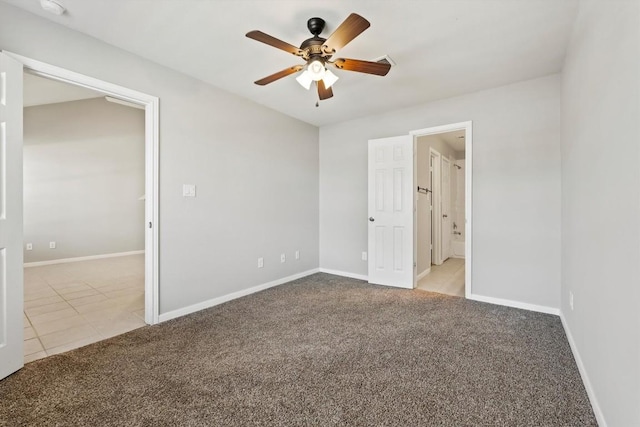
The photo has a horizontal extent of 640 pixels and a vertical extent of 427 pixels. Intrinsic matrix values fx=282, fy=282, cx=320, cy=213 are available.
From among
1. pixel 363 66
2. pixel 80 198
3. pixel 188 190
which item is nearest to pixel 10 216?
pixel 188 190

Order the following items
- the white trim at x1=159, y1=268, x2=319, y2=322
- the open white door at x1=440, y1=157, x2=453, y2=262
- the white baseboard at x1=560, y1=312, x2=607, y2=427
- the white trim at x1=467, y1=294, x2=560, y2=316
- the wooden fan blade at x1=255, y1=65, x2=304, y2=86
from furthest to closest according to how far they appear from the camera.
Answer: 1. the open white door at x1=440, y1=157, x2=453, y2=262
2. the white trim at x1=467, y1=294, x2=560, y2=316
3. the white trim at x1=159, y1=268, x2=319, y2=322
4. the wooden fan blade at x1=255, y1=65, x2=304, y2=86
5. the white baseboard at x1=560, y1=312, x2=607, y2=427

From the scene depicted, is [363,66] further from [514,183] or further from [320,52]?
[514,183]

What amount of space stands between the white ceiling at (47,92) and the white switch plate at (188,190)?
2.89 metres

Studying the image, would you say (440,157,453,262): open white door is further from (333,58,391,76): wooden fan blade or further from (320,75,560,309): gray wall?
(333,58,391,76): wooden fan blade

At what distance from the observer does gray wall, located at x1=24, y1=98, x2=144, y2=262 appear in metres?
5.52

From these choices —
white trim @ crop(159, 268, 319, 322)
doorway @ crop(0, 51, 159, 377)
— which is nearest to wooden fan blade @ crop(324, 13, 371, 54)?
doorway @ crop(0, 51, 159, 377)

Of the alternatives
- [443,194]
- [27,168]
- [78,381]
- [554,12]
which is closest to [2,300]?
[78,381]

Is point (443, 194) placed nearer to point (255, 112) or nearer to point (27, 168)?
point (255, 112)

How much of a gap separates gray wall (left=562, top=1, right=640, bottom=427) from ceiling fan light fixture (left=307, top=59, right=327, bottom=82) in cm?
158

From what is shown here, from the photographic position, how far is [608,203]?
1357 mm

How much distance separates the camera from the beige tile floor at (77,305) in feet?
7.89

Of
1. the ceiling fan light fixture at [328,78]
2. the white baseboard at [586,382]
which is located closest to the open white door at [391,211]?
the white baseboard at [586,382]

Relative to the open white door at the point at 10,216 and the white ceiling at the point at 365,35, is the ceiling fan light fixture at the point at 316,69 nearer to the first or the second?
the white ceiling at the point at 365,35

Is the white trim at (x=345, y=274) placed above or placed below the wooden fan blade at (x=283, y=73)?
below
